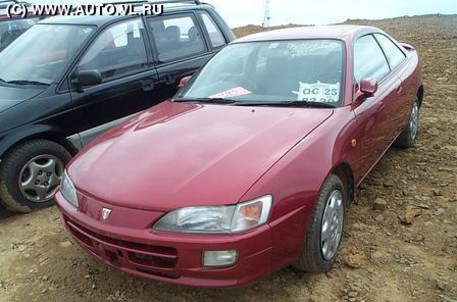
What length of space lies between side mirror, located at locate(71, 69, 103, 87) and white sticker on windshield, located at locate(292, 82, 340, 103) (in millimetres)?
1867

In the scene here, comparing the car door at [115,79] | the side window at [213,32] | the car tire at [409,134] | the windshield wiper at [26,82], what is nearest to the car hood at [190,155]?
the car door at [115,79]

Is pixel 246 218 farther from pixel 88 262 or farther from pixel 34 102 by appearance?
pixel 34 102

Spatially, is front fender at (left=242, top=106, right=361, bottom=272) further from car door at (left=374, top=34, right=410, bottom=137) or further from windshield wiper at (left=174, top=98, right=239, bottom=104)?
car door at (left=374, top=34, right=410, bottom=137)

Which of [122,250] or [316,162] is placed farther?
[316,162]

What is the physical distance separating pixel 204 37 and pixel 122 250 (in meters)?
3.63

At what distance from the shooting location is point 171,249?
2.34m

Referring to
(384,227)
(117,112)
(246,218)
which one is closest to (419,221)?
(384,227)

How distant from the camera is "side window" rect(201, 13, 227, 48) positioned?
5.65m

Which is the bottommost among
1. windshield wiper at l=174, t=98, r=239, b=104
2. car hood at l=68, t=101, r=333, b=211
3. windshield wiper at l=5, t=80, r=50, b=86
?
car hood at l=68, t=101, r=333, b=211

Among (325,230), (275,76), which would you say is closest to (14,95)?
(275,76)

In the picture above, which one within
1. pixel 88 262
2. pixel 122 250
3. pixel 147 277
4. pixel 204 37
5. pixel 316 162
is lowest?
pixel 88 262

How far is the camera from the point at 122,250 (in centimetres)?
247

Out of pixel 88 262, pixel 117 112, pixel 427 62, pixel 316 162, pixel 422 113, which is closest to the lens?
pixel 316 162

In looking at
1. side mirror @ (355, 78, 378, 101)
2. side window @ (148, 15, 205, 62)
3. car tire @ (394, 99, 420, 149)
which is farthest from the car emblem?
car tire @ (394, 99, 420, 149)
